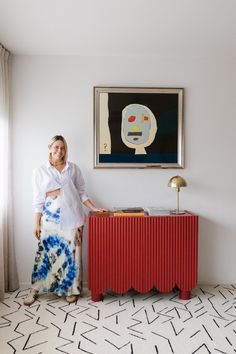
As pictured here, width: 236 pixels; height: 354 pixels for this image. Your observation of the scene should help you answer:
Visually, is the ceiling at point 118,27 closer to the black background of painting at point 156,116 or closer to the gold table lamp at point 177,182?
the black background of painting at point 156,116

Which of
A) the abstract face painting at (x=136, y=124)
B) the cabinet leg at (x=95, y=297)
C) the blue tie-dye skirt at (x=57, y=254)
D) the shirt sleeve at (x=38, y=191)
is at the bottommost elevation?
the cabinet leg at (x=95, y=297)

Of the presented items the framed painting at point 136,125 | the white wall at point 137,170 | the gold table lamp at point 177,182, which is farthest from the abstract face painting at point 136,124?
the gold table lamp at point 177,182

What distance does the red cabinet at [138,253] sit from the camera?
2.78 m

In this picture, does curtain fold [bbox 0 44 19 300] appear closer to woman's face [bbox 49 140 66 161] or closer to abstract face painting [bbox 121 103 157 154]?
woman's face [bbox 49 140 66 161]

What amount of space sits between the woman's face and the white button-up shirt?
4.1 inches

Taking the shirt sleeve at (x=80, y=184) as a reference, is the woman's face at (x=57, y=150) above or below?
above

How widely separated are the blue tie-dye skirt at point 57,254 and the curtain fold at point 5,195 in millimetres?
395

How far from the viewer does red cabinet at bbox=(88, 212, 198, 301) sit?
2777 millimetres

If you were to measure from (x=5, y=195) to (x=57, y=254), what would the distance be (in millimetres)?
784

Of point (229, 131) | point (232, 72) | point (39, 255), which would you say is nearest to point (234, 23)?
point (232, 72)

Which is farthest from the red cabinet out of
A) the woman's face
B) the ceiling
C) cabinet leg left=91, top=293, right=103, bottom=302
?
the ceiling

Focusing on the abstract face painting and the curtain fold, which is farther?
the abstract face painting

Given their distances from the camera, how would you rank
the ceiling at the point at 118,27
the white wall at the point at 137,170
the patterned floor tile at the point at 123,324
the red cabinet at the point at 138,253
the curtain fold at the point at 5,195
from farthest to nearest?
1. the white wall at the point at 137,170
2. the curtain fold at the point at 5,195
3. the red cabinet at the point at 138,253
4. the ceiling at the point at 118,27
5. the patterned floor tile at the point at 123,324

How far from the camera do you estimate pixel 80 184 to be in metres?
2.97
